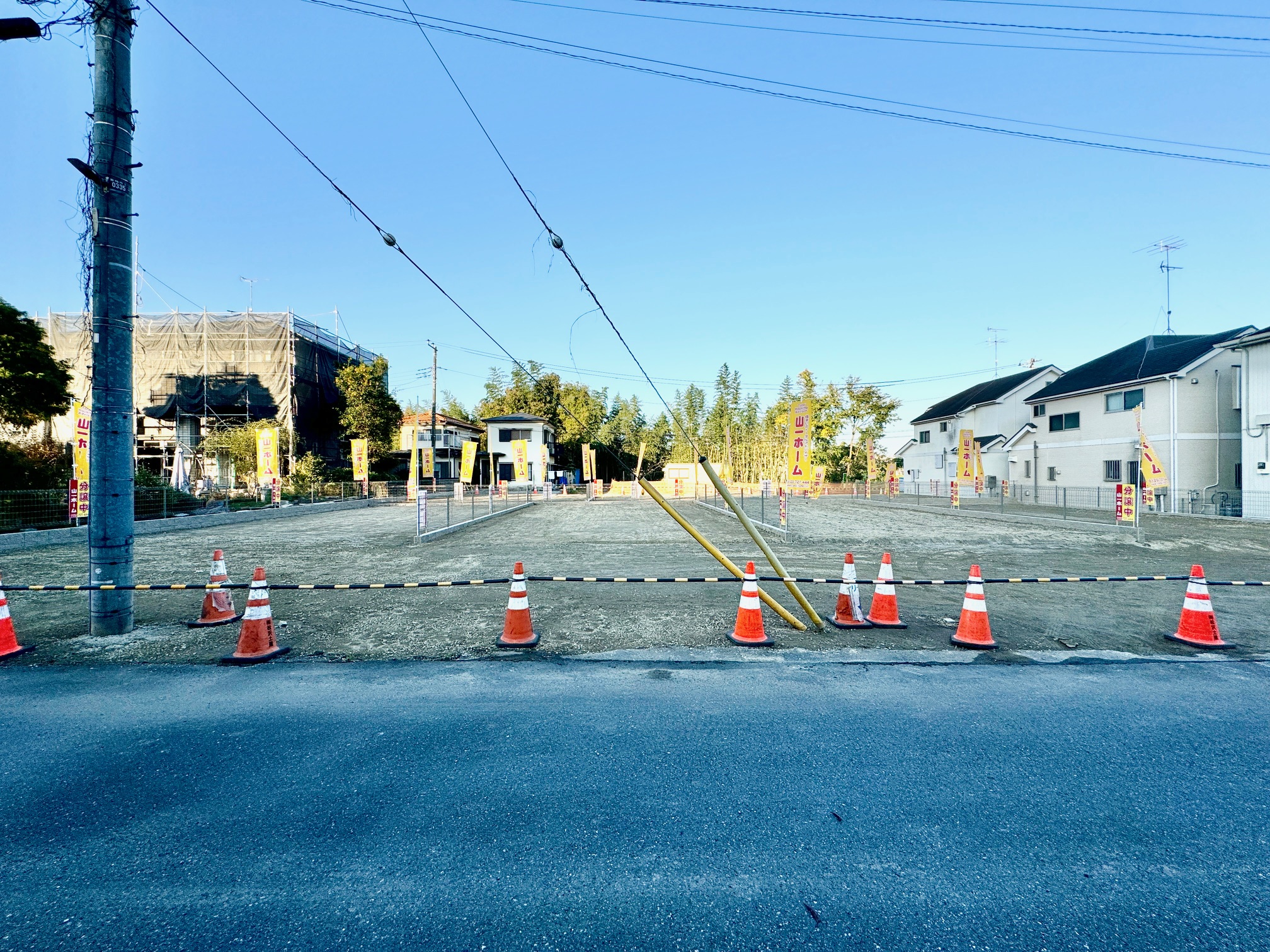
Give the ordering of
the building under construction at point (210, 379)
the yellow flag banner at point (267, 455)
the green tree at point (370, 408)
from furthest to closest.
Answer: the green tree at point (370, 408) → the building under construction at point (210, 379) → the yellow flag banner at point (267, 455)

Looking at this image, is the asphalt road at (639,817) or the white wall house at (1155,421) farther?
the white wall house at (1155,421)

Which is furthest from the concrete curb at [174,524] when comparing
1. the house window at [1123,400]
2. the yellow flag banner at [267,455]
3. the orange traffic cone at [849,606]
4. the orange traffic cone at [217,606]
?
the house window at [1123,400]

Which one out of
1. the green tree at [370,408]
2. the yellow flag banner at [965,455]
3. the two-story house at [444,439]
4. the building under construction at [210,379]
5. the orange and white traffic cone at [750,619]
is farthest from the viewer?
the two-story house at [444,439]

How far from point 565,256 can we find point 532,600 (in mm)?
4679

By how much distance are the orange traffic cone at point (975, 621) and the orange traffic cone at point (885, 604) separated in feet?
2.38

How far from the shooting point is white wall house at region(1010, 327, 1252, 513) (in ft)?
91.7

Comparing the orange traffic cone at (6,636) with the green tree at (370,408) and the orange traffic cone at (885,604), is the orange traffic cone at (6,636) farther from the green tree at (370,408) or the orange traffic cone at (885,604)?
the green tree at (370,408)

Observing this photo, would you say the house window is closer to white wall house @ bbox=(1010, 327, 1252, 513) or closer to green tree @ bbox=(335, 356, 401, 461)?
white wall house @ bbox=(1010, 327, 1252, 513)

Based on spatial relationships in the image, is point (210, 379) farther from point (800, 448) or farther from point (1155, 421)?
point (1155, 421)

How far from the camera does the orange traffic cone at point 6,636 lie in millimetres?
5727

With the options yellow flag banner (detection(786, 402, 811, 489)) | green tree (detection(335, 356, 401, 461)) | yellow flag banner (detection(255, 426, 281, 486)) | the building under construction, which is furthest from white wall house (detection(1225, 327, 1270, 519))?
the building under construction

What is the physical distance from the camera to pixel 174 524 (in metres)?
20.1

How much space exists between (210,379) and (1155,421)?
55.7 metres

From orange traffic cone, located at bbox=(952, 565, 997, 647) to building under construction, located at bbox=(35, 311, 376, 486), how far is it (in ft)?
137
